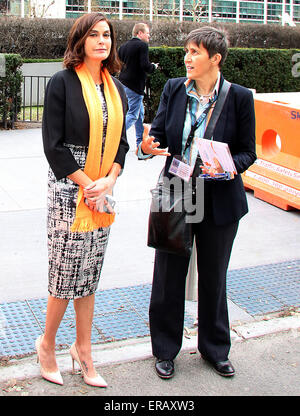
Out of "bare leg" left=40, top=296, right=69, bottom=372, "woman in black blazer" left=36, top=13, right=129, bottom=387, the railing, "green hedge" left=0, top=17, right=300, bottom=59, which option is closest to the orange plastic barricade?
"woman in black blazer" left=36, top=13, right=129, bottom=387

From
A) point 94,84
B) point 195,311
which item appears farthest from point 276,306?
point 94,84

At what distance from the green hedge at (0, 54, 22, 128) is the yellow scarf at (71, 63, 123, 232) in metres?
7.82

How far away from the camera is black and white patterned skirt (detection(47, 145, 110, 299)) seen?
325 cm

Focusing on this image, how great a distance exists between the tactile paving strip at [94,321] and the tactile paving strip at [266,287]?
554 mm

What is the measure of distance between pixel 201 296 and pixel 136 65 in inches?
252

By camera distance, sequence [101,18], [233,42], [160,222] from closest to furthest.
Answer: [101,18]
[160,222]
[233,42]

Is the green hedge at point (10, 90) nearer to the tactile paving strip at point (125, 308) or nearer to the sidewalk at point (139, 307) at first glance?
the sidewalk at point (139, 307)

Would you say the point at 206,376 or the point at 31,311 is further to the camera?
the point at 31,311

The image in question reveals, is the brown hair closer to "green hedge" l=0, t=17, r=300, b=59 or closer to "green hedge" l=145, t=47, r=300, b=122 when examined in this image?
"green hedge" l=145, t=47, r=300, b=122

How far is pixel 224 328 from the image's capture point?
147 inches

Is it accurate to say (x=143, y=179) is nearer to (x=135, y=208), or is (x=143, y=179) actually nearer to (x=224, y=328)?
(x=135, y=208)

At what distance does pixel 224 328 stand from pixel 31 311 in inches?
57.2

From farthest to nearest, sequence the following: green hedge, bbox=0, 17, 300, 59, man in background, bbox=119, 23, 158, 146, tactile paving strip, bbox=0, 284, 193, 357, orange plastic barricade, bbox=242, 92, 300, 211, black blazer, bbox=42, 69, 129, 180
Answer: green hedge, bbox=0, 17, 300, 59, man in background, bbox=119, 23, 158, 146, orange plastic barricade, bbox=242, 92, 300, 211, tactile paving strip, bbox=0, 284, 193, 357, black blazer, bbox=42, 69, 129, 180

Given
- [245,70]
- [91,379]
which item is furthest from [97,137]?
[245,70]
